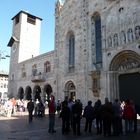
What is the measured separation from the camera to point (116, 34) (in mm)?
22359

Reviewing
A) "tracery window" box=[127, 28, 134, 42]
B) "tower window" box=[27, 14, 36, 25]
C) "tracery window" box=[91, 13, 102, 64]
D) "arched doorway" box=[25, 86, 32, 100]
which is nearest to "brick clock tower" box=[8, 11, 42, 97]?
"tower window" box=[27, 14, 36, 25]

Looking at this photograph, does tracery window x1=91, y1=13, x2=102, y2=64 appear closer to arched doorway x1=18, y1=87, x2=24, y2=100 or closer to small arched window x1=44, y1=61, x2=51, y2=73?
small arched window x1=44, y1=61, x2=51, y2=73

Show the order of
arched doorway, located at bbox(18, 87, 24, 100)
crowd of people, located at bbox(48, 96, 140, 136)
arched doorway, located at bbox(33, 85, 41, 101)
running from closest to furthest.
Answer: crowd of people, located at bbox(48, 96, 140, 136) → arched doorway, located at bbox(33, 85, 41, 101) → arched doorway, located at bbox(18, 87, 24, 100)

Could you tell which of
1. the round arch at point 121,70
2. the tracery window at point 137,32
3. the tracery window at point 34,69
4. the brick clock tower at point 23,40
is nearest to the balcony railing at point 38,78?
the tracery window at point 34,69

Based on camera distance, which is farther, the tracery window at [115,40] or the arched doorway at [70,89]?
the arched doorway at [70,89]

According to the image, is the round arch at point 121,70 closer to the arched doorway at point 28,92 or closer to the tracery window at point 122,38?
the tracery window at point 122,38

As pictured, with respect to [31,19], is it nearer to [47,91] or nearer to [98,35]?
[47,91]

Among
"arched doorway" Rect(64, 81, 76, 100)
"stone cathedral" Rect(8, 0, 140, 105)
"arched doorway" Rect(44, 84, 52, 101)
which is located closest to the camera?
"stone cathedral" Rect(8, 0, 140, 105)

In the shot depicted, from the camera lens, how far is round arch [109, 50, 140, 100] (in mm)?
20984

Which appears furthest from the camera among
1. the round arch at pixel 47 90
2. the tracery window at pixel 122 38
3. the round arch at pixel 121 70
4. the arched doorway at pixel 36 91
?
the arched doorway at pixel 36 91

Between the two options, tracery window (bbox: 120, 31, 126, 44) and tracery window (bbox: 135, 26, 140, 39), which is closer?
tracery window (bbox: 135, 26, 140, 39)

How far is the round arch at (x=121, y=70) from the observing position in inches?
826

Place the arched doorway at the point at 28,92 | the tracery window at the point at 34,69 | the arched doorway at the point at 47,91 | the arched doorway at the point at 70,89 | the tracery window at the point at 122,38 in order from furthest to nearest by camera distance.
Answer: the arched doorway at the point at 28,92, the tracery window at the point at 34,69, the arched doorway at the point at 47,91, the arched doorway at the point at 70,89, the tracery window at the point at 122,38

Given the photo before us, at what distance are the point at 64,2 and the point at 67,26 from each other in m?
3.90
